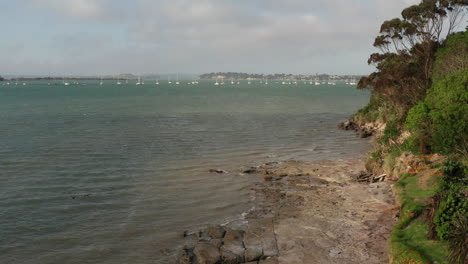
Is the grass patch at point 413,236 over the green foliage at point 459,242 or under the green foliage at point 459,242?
under

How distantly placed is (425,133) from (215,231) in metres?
17.0

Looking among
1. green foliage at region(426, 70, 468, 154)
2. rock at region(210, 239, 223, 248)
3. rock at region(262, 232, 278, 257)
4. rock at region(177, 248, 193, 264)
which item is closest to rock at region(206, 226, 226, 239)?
rock at region(210, 239, 223, 248)

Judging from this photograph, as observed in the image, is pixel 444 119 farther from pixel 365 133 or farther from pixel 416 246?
pixel 365 133

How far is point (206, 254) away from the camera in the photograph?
16.7m

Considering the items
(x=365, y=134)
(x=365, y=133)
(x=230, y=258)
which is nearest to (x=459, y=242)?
(x=230, y=258)

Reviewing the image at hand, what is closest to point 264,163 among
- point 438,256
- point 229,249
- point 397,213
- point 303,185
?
point 303,185

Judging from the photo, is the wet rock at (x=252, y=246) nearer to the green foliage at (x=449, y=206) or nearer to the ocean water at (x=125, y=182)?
the ocean water at (x=125, y=182)

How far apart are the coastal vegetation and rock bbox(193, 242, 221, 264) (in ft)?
22.2

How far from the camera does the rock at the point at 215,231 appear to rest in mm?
18875

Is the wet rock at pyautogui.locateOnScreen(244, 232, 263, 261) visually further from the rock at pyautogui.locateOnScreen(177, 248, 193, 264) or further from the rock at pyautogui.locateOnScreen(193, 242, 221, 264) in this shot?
the rock at pyautogui.locateOnScreen(177, 248, 193, 264)

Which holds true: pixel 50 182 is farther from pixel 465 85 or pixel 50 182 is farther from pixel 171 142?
pixel 465 85

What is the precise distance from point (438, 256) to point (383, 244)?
3.05 metres

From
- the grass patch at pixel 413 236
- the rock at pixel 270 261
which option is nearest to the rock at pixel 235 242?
the rock at pixel 270 261

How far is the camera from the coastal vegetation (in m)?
14.6
